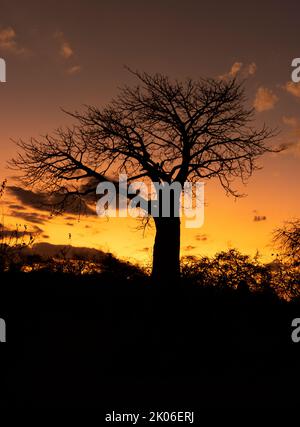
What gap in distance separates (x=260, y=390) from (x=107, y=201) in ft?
26.8

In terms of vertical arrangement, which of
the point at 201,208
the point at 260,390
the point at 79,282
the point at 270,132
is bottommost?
the point at 260,390

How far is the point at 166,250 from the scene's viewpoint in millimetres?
12383

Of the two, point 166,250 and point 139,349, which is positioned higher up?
point 166,250

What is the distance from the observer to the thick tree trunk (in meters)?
12.2

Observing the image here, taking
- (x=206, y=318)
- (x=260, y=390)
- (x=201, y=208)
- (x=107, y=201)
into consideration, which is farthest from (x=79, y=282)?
(x=260, y=390)

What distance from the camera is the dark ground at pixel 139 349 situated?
5.22 meters

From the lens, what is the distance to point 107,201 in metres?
12.8

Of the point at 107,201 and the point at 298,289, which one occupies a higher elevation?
the point at 107,201

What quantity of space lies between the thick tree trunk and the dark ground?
1.39m

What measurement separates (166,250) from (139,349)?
5.76m

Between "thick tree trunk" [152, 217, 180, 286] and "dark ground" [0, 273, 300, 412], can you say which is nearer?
"dark ground" [0, 273, 300, 412]

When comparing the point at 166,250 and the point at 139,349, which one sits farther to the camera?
the point at 166,250

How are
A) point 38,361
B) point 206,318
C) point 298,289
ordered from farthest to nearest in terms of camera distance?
point 298,289, point 206,318, point 38,361

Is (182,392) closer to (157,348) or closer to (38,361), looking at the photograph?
(157,348)
